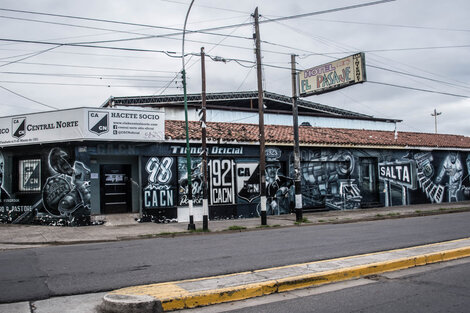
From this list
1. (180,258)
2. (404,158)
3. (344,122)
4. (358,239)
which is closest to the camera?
(180,258)

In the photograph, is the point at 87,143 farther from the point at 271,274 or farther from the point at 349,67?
the point at 271,274

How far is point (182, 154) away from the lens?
2022 centimetres

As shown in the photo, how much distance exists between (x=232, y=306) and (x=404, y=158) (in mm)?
24838

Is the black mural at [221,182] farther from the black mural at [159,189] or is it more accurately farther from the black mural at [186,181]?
the black mural at [159,189]

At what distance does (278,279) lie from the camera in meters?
7.00

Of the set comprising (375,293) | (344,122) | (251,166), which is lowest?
(375,293)

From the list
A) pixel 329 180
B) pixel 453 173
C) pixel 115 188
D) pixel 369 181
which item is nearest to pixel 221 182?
pixel 115 188

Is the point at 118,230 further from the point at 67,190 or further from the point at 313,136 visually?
the point at 313,136

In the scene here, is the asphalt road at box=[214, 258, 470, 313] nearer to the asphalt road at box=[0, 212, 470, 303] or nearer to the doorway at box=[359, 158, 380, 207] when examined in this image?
the asphalt road at box=[0, 212, 470, 303]

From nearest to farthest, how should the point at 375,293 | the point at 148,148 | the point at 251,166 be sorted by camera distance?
the point at 375,293 < the point at 148,148 < the point at 251,166

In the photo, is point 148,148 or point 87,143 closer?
point 87,143

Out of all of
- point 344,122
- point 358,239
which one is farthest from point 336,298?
point 344,122

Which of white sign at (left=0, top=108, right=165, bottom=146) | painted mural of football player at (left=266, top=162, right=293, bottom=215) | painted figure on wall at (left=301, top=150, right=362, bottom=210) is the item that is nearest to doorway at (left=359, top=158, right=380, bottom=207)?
painted figure on wall at (left=301, top=150, right=362, bottom=210)

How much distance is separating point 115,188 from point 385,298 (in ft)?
50.1
